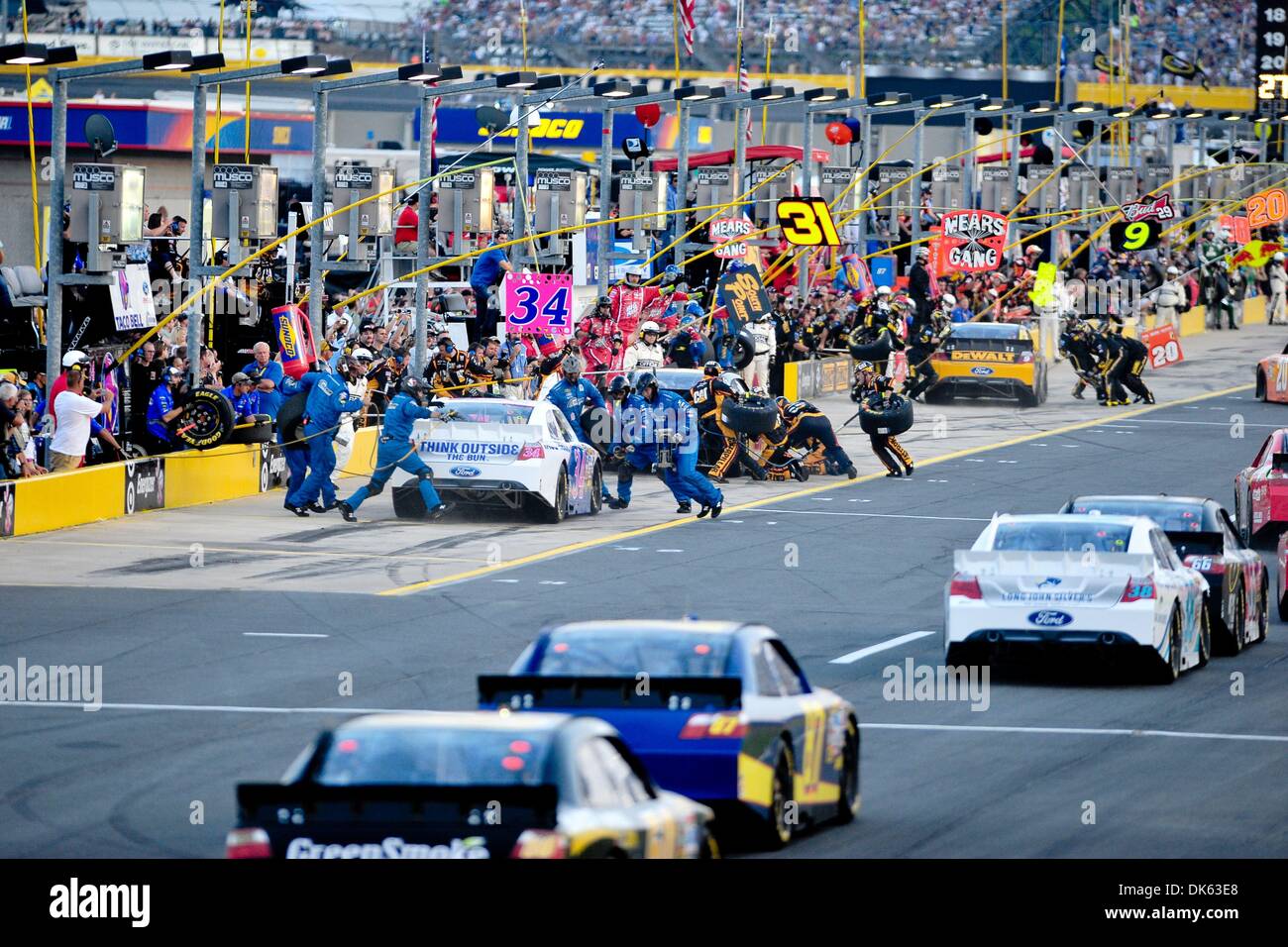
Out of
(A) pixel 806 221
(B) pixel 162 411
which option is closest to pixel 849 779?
(B) pixel 162 411

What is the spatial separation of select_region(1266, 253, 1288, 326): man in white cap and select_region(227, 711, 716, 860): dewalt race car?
54604 mm

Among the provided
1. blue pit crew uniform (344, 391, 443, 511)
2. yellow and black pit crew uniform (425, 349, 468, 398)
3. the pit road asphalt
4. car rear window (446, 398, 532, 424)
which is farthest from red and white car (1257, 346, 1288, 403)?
blue pit crew uniform (344, 391, 443, 511)

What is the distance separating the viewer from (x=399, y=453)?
26438mm

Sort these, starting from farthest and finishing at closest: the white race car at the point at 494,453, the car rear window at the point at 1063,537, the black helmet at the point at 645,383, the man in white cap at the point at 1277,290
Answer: the man in white cap at the point at 1277,290
the black helmet at the point at 645,383
the white race car at the point at 494,453
the car rear window at the point at 1063,537

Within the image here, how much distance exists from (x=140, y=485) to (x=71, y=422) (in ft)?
5.08

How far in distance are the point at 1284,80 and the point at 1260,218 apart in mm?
13407

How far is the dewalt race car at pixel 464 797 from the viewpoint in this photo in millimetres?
8953

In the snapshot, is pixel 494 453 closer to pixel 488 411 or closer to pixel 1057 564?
pixel 488 411

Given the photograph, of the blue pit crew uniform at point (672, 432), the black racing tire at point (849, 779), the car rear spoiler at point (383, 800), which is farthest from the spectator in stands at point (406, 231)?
the car rear spoiler at point (383, 800)

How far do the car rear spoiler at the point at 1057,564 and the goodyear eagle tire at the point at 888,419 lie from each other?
14.4 m

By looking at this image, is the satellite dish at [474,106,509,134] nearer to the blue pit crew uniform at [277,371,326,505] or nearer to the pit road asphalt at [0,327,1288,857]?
the pit road asphalt at [0,327,1288,857]

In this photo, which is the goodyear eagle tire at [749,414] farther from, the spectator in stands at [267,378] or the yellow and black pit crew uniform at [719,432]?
the spectator in stands at [267,378]
